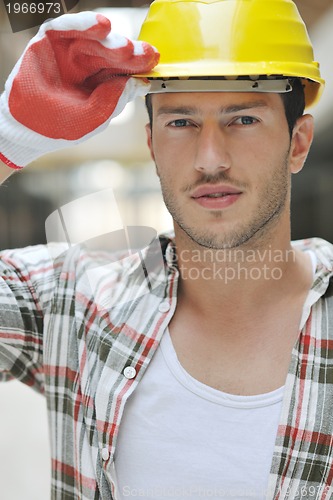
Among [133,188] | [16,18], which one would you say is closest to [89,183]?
[133,188]

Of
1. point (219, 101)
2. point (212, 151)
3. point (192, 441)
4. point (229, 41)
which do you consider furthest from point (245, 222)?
point (192, 441)

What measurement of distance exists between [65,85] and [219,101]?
17.9 inches

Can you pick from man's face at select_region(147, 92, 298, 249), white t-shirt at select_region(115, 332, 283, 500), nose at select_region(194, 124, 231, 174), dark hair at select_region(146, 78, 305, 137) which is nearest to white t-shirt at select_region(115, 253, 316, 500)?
white t-shirt at select_region(115, 332, 283, 500)

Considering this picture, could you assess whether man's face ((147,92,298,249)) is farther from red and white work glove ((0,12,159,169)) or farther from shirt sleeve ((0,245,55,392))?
shirt sleeve ((0,245,55,392))

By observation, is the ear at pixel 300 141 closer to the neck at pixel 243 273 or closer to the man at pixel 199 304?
the man at pixel 199 304

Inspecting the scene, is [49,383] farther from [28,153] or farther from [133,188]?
[133,188]

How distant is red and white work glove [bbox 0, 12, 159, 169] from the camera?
1.38 metres

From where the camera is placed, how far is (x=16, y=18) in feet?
9.66

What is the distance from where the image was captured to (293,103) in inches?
75.7

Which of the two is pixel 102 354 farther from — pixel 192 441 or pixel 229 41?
pixel 229 41

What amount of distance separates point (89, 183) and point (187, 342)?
3.83 metres

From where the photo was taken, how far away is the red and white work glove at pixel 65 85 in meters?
1.38

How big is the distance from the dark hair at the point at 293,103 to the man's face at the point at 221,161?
0.10ft

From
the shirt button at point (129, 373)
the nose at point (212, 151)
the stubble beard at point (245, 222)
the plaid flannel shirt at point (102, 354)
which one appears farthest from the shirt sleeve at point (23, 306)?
the nose at point (212, 151)
